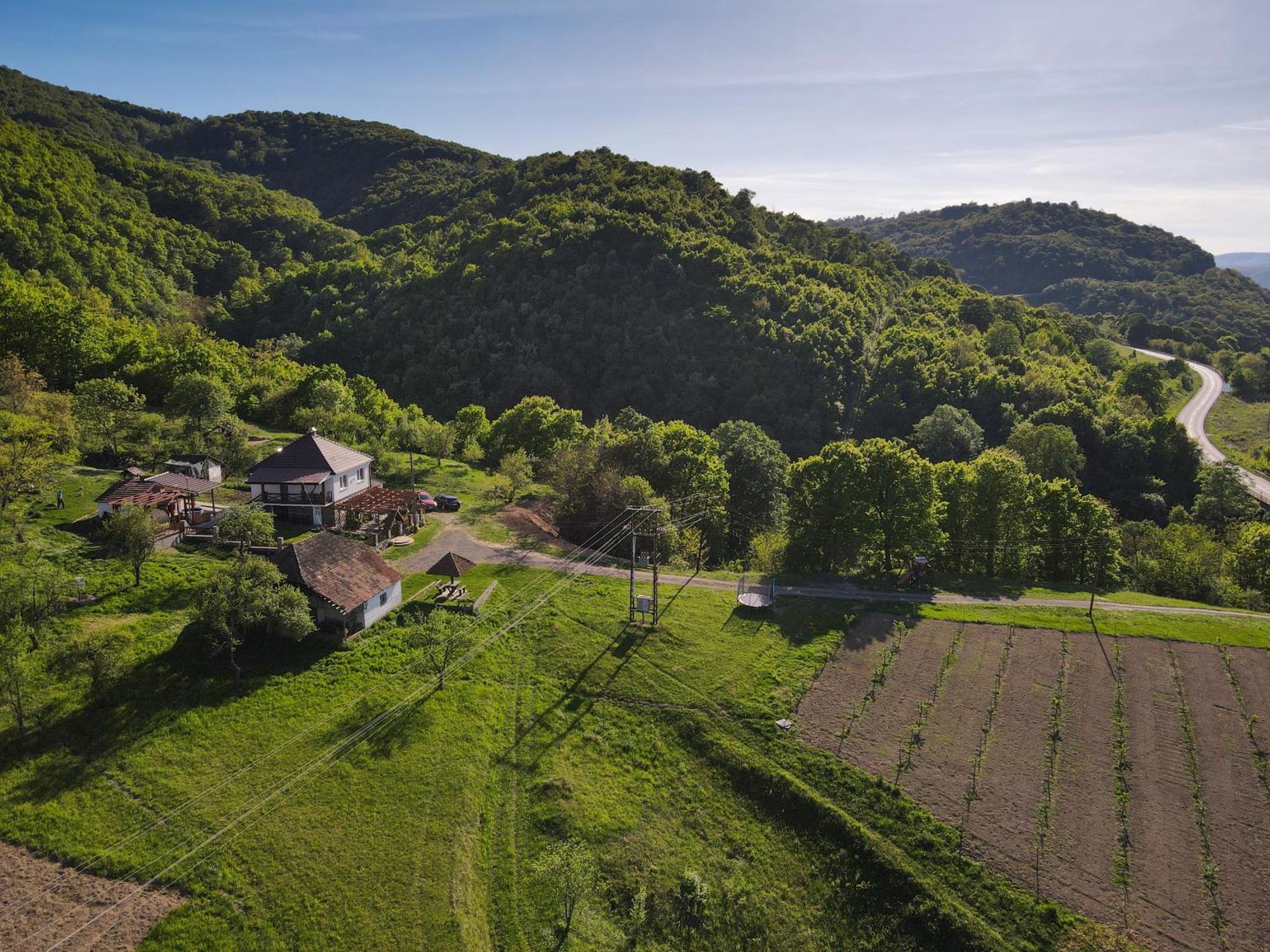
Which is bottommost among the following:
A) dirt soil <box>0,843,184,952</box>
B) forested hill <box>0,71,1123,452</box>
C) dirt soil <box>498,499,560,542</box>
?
dirt soil <box>0,843,184,952</box>

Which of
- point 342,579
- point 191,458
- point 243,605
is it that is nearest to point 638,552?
point 342,579

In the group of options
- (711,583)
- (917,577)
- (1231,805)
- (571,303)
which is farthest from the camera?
(571,303)

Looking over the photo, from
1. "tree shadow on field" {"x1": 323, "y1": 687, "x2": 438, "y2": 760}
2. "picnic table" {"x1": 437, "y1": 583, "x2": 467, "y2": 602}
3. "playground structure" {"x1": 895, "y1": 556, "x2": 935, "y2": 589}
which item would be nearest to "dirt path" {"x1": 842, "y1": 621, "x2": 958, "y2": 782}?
"playground structure" {"x1": 895, "y1": 556, "x2": 935, "y2": 589}

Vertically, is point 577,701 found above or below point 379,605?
below

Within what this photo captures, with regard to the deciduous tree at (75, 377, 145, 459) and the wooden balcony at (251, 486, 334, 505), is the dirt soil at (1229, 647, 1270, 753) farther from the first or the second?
the deciduous tree at (75, 377, 145, 459)

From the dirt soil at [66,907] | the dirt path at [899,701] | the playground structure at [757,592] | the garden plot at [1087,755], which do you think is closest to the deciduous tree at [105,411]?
the dirt soil at [66,907]

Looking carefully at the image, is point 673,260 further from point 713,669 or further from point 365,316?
point 713,669

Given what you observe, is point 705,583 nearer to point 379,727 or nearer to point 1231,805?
point 379,727
